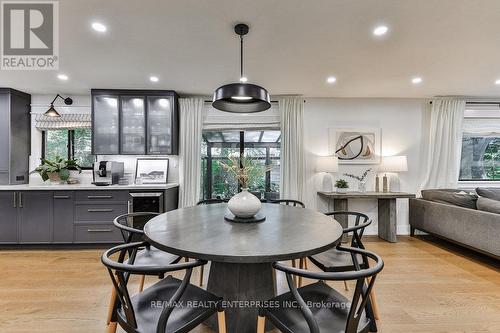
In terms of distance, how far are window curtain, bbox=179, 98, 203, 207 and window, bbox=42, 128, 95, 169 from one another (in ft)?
5.37

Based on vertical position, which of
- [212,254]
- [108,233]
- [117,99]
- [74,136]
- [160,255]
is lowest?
[108,233]

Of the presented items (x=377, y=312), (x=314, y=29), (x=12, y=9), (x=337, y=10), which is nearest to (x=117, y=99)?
(x=12, y=9)

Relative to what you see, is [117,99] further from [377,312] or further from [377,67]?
[377,312]

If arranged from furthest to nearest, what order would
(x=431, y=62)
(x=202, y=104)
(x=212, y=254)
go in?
(x=202, y=104) → (x=431, y=62) → (x=212, y=254)

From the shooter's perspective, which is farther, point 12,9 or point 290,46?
point 290,46

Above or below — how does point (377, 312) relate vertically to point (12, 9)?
below

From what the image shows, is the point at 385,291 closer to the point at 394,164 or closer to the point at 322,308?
the point at 322,308

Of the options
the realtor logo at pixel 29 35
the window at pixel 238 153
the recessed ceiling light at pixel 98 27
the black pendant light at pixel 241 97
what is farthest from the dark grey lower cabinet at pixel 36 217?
the black pendant light at pixel 241 97

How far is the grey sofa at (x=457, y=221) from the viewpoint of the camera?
3062 millimetres

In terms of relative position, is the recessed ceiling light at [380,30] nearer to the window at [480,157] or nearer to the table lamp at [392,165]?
the table lamp at [392,165]

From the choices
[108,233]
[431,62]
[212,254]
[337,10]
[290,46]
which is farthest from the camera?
[108,233]

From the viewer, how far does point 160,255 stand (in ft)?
6.95

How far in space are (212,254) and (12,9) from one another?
255 centimetres

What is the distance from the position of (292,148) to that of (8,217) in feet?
14.4
